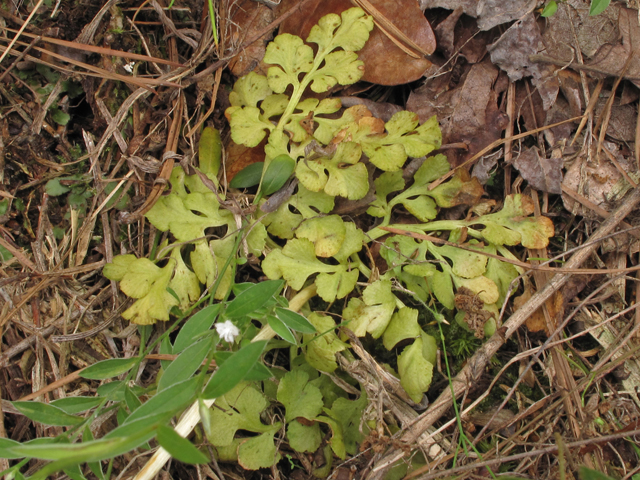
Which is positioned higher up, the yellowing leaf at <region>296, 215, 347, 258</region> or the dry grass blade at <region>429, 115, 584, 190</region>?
the dry grass blade at <region>429, 115, 584, 190</region>

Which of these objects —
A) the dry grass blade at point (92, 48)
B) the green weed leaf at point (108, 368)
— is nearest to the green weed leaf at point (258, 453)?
the green weed leaf at point (108, 368)

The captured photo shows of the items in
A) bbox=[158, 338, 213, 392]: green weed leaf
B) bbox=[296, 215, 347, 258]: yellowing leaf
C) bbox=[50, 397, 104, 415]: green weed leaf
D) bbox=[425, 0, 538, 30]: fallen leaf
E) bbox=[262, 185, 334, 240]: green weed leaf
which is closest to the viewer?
bbox=[158, 338, 213, 392]: green weed leaf

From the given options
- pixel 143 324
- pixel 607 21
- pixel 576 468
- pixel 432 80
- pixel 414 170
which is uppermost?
pixel 607 21

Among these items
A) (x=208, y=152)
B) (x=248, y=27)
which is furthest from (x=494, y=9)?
(x=208, y=152)

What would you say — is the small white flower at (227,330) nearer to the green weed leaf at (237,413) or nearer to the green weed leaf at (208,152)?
the green weed leaf at (237,413)

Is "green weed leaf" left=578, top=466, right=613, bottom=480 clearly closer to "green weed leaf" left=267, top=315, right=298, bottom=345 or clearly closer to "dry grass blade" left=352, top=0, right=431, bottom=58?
"green weed leaf" left=267, top=315, right=298, bottom=345

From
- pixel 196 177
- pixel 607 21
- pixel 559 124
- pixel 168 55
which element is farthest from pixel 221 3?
pixel 607 21

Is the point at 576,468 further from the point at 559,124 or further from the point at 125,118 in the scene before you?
Result: the point at 125,118

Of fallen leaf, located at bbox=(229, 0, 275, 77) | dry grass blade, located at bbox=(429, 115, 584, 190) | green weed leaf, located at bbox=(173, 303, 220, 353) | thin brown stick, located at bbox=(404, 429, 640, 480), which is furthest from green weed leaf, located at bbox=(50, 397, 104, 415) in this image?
dry grass blade, located at bbox=(429, 115, 584, 190)
